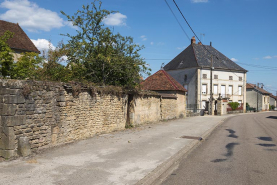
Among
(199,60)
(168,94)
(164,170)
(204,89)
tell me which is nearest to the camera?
(164,170)

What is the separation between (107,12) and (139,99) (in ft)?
18.3

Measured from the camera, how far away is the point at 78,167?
21.0 feet

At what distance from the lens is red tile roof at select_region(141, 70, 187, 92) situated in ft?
82.9

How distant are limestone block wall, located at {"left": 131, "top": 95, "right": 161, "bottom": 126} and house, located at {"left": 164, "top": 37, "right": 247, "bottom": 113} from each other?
2639 centimetres

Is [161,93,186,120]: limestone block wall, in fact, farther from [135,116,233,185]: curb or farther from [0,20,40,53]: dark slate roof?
[0,20,40,53]: dark slate roof

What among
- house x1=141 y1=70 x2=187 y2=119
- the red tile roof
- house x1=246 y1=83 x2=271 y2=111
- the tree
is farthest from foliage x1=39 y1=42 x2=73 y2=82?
house x1=246 y1=83 x2=271 y2=111

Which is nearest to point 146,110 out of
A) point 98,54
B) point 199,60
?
point 98,54

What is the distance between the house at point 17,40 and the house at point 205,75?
2797 cm

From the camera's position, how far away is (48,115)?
333 inches

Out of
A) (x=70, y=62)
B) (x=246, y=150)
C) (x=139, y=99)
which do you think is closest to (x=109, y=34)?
(x=70, y=62)

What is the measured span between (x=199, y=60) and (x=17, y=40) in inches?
1214

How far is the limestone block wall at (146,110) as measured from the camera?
621 inches

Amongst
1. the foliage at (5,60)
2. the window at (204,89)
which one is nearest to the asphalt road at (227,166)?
the foliage at (5,60)

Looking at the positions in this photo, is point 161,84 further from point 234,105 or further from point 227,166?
point 234,105
